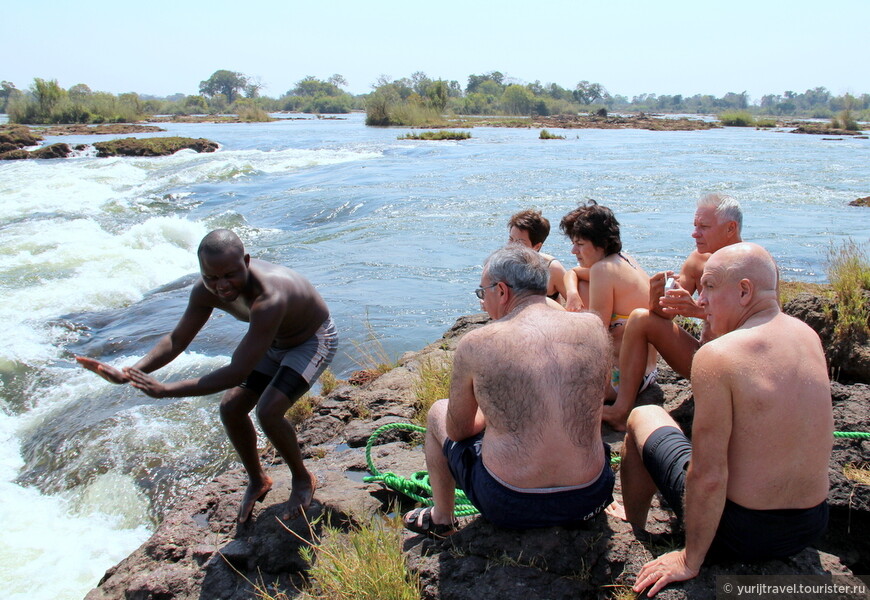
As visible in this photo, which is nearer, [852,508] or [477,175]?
[852,508]

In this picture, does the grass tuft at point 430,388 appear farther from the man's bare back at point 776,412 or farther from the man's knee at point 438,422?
the man's bare back at point 776,412

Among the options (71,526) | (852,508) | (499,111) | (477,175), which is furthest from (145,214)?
(499,111)

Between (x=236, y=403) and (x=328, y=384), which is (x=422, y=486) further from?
(x=328, y=384)

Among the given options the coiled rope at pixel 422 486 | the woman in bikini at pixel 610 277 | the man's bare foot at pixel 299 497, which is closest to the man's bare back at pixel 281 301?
the man's bare foot at pixel 299 497

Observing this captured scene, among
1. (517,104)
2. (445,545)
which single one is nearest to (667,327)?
(445,545)

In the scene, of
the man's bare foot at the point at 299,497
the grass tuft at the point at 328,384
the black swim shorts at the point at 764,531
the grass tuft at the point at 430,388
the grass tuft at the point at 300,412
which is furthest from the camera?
the grass tuft at the point at 328,384

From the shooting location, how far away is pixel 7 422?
289 inches

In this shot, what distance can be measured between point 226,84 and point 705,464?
596 ft

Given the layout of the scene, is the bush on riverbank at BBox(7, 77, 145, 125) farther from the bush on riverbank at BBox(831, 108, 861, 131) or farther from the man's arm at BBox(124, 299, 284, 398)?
the man's arm at BBox(124, 299, 284, 398)

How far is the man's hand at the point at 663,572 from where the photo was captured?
286cm

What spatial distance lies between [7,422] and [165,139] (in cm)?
3563

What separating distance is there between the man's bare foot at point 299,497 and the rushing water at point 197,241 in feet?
5.76

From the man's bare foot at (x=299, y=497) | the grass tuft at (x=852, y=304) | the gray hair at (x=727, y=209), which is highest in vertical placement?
the gray hair at (x=727, y=209)

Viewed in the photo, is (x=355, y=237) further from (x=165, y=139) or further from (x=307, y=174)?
(x=165, y=139)
